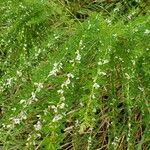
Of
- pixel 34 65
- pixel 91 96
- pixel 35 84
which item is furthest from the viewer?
pixel 34 65

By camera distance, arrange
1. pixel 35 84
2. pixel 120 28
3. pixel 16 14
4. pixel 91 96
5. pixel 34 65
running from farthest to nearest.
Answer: pixel 16 14, pixel 34 65, pixel 120 28, pixel 35 84, pixel 91 96

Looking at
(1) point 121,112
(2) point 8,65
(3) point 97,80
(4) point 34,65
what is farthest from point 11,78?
(1) point 121,112

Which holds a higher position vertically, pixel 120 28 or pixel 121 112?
pixel 120 28

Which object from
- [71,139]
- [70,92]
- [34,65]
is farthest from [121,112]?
[70,92]

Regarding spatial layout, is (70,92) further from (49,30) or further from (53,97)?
(49,30)

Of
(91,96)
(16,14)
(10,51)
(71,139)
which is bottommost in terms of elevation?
(71,139)

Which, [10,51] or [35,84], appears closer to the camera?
[35,84]
